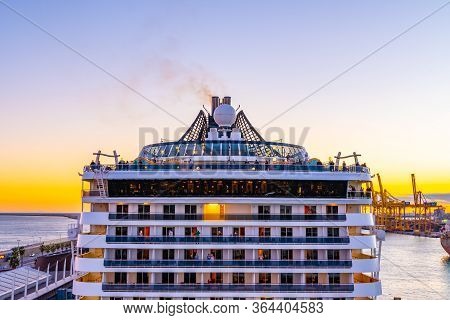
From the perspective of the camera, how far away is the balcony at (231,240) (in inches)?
919

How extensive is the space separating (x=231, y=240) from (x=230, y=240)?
51 millimetres

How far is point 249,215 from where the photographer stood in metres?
24.1

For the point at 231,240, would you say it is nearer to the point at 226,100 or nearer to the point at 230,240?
the point at 230,240

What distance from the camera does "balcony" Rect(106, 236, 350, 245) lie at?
23344mm

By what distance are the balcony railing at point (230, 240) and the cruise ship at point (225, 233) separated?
0.16ft

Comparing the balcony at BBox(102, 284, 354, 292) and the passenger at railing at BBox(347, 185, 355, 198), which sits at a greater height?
the passenger at railing at BBox(347, 185, 355, 198)

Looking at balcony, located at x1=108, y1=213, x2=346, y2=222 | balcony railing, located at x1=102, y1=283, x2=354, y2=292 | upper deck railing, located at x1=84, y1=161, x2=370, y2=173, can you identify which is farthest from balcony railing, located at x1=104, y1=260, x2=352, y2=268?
upper deck railing, located at x1=84, y1=161, x2=370, y2=173

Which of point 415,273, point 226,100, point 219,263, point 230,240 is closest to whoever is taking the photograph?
point 219,263

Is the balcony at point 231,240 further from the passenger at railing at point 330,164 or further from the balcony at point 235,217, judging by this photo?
the passenger at railing at point 330,164

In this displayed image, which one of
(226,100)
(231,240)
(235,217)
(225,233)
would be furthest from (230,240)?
(226,100)

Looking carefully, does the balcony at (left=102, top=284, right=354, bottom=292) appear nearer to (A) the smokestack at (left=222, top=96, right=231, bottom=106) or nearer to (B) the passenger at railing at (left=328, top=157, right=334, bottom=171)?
(B) the passenger at railing at (left=328, top=157, right=334, bottom=171)

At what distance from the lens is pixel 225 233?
78.0 ft

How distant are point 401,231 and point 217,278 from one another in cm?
15062

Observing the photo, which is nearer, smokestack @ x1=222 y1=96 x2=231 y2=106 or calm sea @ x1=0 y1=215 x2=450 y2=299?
smokestack @ x1=222 y1=96 x2=231 y2=106
